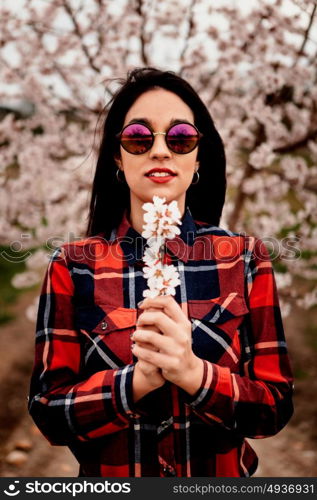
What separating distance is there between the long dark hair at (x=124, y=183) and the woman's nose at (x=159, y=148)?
25 centimetres

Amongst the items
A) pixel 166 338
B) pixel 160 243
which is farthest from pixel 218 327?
pixel 160 243

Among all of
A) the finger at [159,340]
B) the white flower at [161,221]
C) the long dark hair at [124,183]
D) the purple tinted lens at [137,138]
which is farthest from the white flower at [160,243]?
the long dark hair at [124,183]

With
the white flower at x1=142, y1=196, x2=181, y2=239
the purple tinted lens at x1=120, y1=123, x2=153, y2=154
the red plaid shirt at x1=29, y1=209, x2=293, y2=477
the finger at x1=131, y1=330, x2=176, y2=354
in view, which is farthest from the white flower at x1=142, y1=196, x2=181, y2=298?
the purple tinted lens at x1=120, y1=123, x2=153, y2=154

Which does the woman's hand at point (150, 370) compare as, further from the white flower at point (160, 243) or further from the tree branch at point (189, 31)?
the tree branch at point (189, 31)

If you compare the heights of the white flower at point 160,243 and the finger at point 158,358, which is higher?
the white flower at point 160,243

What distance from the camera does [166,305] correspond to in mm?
1246

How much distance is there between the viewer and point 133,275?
1674 millimetres

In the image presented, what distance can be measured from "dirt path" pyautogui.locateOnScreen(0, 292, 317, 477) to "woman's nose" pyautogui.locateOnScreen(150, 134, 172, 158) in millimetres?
3175

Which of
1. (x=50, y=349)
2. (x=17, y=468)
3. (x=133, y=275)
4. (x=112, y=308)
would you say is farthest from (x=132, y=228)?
(x=17, y=468)

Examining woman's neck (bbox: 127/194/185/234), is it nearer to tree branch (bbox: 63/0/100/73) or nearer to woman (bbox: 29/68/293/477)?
woman (bbox: 29/68/293/477)

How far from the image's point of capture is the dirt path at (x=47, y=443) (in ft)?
12.6

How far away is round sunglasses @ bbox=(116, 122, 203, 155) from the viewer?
1627 millimetres

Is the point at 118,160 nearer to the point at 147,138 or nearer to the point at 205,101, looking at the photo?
the point at 147,138

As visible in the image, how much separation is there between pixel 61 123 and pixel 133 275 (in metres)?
3.91
